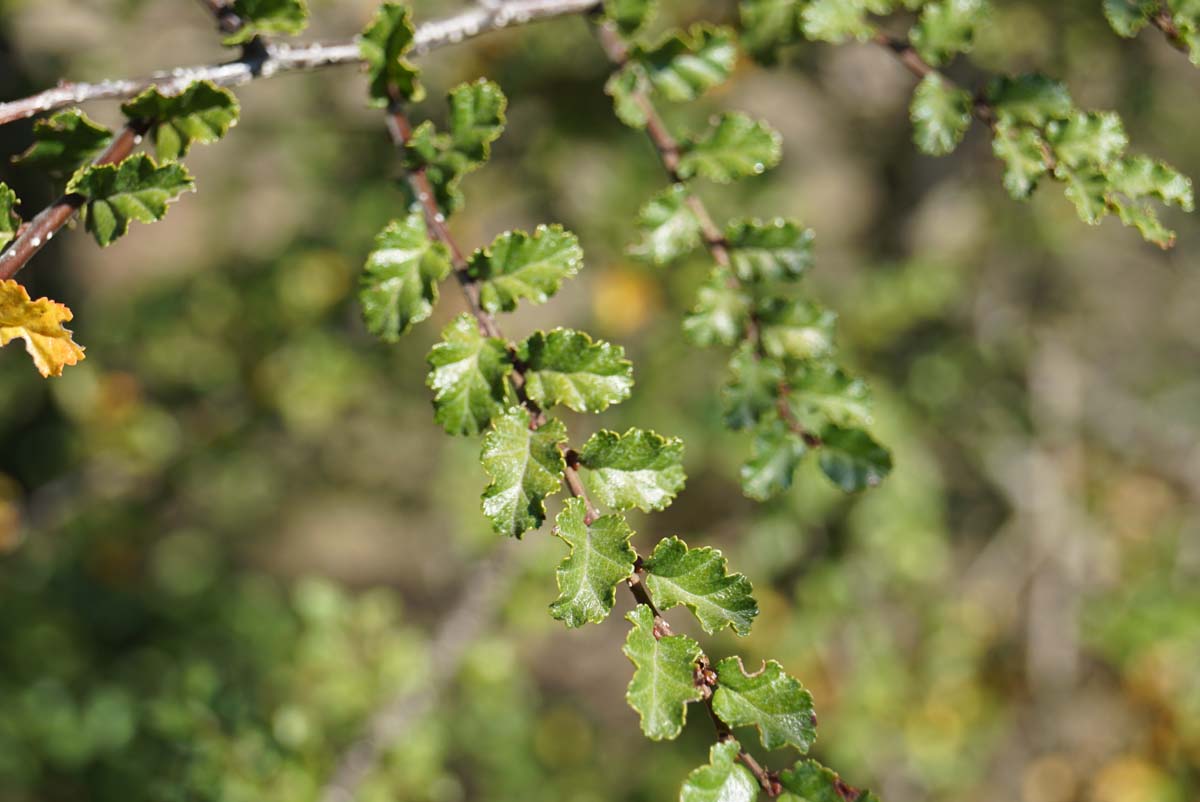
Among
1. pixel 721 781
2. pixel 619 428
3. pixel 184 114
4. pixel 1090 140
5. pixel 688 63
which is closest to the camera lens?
pixel 721 781

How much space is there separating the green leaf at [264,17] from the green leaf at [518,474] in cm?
44

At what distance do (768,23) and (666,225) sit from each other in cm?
31

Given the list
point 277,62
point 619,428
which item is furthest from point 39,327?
point 619,428

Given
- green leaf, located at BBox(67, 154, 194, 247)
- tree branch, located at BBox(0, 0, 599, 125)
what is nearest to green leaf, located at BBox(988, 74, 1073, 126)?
tree branch, located at BBox(0, 0, 599, 125)

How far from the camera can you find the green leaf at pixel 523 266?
87cm

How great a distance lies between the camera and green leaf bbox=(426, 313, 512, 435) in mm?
811

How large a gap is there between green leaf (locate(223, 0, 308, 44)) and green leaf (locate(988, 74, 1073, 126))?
0.71 m

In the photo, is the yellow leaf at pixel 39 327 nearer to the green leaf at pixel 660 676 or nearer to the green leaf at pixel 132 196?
the green leaf at pixel 132 196

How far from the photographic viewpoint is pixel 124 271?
4.38 meters

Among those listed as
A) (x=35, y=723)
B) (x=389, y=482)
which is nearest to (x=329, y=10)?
(x=389, y=482)

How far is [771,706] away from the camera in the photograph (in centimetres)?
75

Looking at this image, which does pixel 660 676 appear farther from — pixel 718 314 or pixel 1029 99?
pixel 1029 99

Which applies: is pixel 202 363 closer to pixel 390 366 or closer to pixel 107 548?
pixel 390 366

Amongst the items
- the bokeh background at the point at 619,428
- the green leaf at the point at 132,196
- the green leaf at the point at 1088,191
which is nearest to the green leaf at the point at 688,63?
the green leaf at the point at 1088,191
